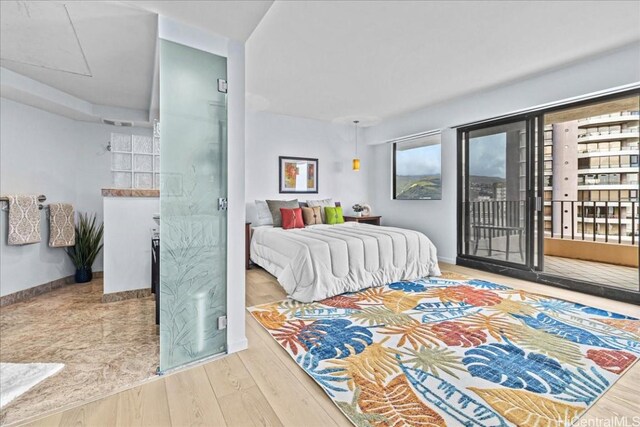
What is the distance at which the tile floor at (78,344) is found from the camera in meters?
1.65

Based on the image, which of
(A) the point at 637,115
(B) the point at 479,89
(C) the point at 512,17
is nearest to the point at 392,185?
(B) the point at 479,89

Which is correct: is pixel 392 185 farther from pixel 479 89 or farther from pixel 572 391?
pixel 572 391

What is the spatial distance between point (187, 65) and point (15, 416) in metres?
2.13

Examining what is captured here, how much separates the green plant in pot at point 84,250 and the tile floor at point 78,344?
544 mm

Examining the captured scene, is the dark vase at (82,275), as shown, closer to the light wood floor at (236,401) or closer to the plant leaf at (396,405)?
the light wood floor at (236,401)

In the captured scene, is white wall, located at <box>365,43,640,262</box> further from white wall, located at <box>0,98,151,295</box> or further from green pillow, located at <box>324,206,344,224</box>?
white wall, located at <box>0,98,151,295</box>

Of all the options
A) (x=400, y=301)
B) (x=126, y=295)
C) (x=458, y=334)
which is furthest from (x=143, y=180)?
(x=458, y=334)

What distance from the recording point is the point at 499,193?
424cm

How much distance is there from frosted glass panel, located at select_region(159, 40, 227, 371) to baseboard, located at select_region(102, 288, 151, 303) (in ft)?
5.43

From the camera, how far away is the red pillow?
4.56 m

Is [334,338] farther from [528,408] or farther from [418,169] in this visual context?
[418,169]

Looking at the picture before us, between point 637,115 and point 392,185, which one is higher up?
point 637,115

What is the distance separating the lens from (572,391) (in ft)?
5.35

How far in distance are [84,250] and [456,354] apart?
14.7 ft
